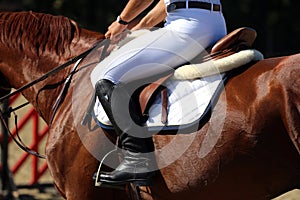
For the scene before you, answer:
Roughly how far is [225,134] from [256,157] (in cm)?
23

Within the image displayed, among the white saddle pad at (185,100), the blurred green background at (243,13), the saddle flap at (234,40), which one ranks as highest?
the saddle flap at (234,40)

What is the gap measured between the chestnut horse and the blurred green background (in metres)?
14.0

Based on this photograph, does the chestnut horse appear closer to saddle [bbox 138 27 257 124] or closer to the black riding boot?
→ the black riding boot

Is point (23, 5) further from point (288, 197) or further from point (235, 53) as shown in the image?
point (235, 53)

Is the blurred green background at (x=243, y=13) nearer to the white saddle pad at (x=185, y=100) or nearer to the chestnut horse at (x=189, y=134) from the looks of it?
the chestnut horse at (x=189, y=134)

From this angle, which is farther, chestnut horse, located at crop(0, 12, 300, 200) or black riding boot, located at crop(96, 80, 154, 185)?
black riding boot, located at crop(96, 80, 154, 185)

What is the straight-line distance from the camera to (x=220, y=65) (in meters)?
4.27

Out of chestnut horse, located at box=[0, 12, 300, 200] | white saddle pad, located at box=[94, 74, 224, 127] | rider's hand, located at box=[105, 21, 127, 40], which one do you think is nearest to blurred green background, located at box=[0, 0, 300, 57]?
chestnut horse, located at box=[0, 12, 300, 200]

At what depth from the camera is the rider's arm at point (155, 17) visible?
464cm

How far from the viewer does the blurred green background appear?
19250 mm

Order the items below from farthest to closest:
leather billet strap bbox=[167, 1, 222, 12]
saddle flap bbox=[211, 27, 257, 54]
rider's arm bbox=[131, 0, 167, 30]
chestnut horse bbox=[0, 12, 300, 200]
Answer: rider's arm bbox=[131, 0, 167, 30]
leather billet strap bbox=[167, 1, 222, 12]
saddle flap bbox=[211, 27, 257, 54]
chestnut horse bbox=[0, 12, 300, 200]

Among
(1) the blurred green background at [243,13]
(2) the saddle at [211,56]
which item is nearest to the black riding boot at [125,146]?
(2) the saddle at [211,56]

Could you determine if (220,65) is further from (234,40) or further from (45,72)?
(45,72)

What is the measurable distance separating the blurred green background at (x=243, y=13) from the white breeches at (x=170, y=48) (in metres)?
14.6
